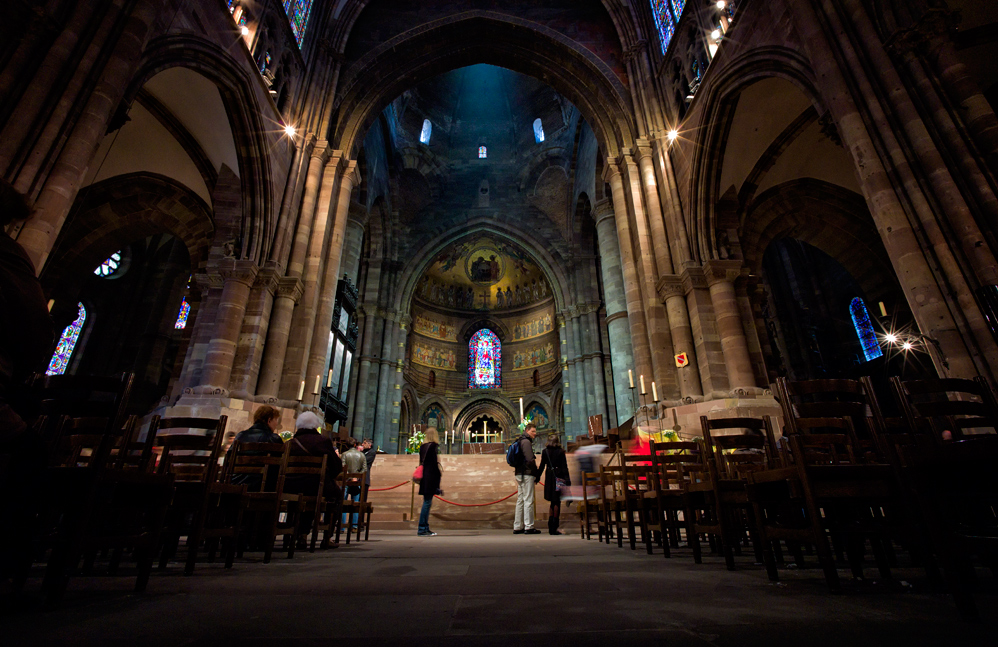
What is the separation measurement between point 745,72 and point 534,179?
53.8ft

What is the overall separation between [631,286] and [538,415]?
17598mm

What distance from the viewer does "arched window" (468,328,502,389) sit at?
30777 millimetres

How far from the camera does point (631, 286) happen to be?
41.7ft

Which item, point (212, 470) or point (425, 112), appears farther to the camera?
point (425, 112)

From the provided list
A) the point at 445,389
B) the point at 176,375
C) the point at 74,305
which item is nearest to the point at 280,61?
the point at 176,375

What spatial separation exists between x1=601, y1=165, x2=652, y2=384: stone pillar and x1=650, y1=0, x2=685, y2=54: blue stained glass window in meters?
3.63

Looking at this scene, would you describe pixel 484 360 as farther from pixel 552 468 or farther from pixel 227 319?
pixel 552 468

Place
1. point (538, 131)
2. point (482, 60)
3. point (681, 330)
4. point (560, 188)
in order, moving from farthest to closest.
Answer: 1. point (538, 131)
2. point (560, 188)
3. point (482, 60)
4. point (681, 330)

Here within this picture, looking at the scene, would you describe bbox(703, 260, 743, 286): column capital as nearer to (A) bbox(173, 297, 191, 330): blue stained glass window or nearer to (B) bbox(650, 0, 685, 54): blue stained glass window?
(B) bbox(650, 0, 685, 54): blue stained glass window

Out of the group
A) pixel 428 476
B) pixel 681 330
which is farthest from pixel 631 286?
pixel 428 476

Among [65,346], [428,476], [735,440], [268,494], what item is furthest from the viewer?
[65,346]

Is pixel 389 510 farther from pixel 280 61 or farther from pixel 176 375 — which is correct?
pixel 280 61

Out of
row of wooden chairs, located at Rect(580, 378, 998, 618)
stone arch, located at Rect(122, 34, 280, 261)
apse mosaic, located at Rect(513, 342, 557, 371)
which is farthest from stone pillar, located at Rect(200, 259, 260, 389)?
apse mosaic, located at Rect(513, 342, 557, 371)

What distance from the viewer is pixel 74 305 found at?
14.0 m
